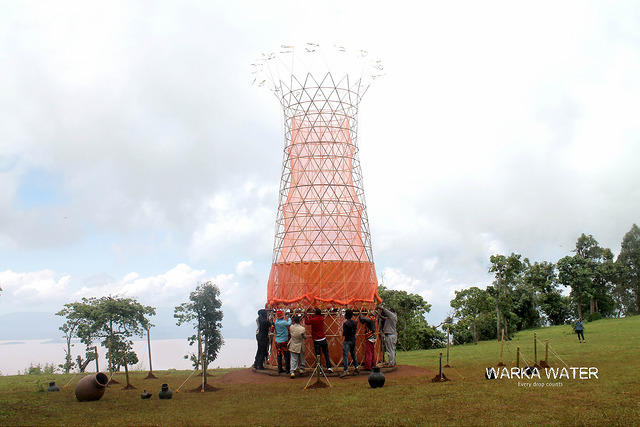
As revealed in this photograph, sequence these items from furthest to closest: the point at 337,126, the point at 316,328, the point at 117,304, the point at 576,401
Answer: the point at 117,304 < the point at 337,126 < the point at 316,328 < the point at 576,401

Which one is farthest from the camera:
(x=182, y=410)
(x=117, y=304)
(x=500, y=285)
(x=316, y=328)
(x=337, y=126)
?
(x=500, y=285)

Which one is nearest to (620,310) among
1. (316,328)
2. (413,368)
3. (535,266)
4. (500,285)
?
(535,266)

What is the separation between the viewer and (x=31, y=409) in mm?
11805

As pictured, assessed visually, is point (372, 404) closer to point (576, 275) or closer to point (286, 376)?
point (286, 376)

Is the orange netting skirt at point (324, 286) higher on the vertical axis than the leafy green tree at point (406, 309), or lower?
higher

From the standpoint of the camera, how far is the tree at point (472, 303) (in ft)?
106

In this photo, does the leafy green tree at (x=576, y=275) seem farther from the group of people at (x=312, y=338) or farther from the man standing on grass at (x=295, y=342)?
the man standing on grass at (x=295, y=342)

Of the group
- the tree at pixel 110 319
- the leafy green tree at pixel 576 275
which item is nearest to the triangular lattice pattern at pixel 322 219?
the tree at pixel 110 319

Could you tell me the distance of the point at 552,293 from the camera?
46.6 meters

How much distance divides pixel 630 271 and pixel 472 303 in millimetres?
27116

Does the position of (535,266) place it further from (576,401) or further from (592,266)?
(576,401)

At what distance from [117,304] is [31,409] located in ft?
54.0

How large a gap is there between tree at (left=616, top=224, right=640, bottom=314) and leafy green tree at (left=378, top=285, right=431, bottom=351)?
27591 millimetres

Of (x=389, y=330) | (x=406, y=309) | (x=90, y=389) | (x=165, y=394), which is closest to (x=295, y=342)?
(x=389, y=330)
